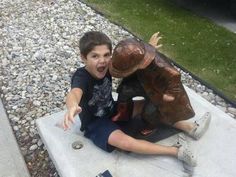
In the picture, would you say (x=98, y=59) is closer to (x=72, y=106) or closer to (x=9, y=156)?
(x=72, y=106)

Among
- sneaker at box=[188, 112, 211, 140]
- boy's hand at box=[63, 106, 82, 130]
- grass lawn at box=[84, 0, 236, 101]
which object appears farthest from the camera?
grass lawn at box=[84, 0, 236, 101]

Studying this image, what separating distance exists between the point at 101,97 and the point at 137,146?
1.40 ft

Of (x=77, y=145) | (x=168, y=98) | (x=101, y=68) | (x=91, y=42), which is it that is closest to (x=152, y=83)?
(x=168, y=98)

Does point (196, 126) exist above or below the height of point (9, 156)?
above

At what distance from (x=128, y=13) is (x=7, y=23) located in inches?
68.0

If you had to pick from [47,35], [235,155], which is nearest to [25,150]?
[235,155]

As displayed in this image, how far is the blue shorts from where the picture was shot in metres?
2.94

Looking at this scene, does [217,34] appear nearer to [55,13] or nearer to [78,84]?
[55,13]

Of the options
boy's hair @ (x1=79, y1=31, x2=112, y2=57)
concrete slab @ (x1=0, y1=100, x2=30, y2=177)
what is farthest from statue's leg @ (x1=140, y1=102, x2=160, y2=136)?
concrete slab @ (x1=0, y1=100, x2=30, y2=177)

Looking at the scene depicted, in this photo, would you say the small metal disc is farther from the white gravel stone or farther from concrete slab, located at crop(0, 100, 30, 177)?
the white gravel stone

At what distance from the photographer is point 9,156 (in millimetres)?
3314

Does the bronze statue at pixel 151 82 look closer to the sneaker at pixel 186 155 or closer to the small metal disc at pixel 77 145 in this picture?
the sneaker at pixel 186 155

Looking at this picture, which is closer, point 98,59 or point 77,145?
point 98,59

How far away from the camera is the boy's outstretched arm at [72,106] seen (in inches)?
98.5
